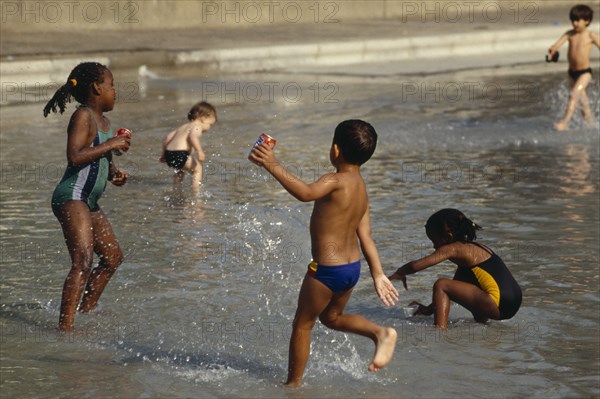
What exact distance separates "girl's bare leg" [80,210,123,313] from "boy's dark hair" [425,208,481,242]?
189cm

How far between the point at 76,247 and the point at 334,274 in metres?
1.77

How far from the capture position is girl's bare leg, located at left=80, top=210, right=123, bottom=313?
6977mm

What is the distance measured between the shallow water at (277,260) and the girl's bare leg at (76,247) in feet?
0.72

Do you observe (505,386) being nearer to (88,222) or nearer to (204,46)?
(88,222)

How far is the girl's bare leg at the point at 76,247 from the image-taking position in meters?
6.78

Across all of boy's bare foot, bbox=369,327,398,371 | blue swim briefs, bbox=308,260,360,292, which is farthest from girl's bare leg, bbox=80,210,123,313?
boy's bare foot, bbox=369,327,398,371

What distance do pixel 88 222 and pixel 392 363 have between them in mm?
1912

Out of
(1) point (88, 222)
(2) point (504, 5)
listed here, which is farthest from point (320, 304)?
(2) point (504, 5)

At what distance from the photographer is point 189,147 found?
11.2 m

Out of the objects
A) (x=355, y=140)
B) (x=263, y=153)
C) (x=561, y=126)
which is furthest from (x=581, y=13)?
(x=263, y=153)

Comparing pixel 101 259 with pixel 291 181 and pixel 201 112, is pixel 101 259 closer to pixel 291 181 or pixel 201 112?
pixel 291 181

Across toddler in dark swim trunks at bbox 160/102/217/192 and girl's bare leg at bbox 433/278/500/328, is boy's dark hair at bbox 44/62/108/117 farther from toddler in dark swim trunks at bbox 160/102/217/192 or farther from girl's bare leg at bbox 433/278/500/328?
toddler in dark swim trunks at bbox 160/102/217/192

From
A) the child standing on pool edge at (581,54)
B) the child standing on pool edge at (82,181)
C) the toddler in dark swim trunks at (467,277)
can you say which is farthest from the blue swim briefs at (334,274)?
the child standing on pool edge at (581,54)

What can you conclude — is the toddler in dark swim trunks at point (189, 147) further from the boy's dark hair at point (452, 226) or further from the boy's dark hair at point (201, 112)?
the boy's dark hair at point (452, 226)
